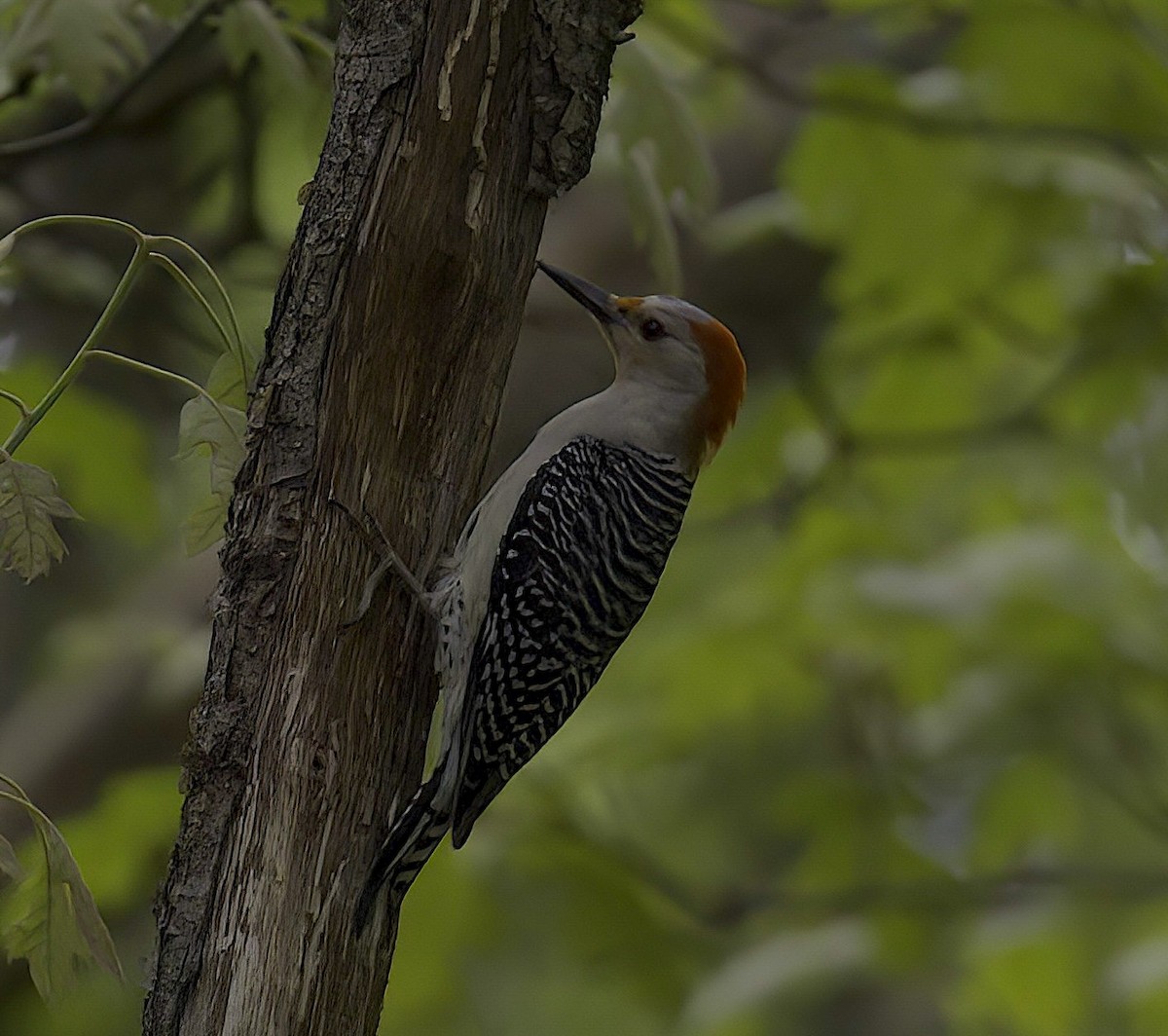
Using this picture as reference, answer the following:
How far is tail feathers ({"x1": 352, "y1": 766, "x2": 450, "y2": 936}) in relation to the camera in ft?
7.23

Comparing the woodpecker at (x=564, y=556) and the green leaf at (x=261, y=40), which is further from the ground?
the green leaf at (x=261, y=40)

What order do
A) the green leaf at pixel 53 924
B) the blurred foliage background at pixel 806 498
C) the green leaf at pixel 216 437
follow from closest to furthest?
the green leaf at pixel 53 924 → the green leaf at pixel 216 437 → the blurred foliage background at pixel 806 498

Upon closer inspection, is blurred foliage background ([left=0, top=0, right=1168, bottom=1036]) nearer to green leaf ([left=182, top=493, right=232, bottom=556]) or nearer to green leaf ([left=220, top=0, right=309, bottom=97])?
green leaf ([left=220, top=0, right=309, bottom=97])

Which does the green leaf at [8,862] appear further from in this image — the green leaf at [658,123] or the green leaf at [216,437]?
the green leaf at [658,123]

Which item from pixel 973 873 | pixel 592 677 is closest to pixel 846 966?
Answer: pixel 973 873

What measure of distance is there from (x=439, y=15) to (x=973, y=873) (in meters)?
4.16

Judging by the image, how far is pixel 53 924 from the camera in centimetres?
188

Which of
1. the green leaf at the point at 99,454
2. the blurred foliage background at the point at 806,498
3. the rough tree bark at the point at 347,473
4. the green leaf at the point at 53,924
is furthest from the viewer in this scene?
the green leaf at the point at 99,454

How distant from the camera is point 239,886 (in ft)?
6.86

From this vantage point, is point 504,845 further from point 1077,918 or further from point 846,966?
point 1077,918

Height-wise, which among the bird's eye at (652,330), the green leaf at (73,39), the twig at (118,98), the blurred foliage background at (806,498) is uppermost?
the green leaf at (73,39)

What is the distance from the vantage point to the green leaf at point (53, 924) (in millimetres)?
1871

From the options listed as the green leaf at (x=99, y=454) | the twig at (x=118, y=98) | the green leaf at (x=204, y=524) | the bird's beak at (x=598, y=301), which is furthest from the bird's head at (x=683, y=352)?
the green leaf at (x=99, y=454)

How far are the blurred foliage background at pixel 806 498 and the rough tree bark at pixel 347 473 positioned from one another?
2.79ft
